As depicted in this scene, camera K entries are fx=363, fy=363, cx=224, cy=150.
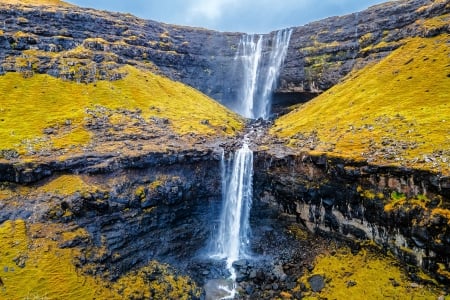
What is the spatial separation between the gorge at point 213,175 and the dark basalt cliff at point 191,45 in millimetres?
565

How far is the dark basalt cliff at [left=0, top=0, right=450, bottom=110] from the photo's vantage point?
74.4 metres

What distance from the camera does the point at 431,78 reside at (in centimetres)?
5869

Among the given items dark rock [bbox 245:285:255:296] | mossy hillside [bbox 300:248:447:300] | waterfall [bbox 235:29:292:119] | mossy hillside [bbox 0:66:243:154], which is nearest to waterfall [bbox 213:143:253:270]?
dark rock [bbox 245:285:255:296]

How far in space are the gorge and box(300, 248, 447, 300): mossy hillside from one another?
0.16 meters

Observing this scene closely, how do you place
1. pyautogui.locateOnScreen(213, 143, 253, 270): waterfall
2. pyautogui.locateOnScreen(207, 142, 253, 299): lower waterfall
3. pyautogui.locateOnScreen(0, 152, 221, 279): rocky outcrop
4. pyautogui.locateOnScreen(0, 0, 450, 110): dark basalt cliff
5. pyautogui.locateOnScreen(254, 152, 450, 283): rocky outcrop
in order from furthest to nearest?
1. pyautogui.locateOnScreen(0, 0, 450, 110): dark basalt cliff
2. pyautogui.locateOnScreen(213, 143, 253, 270): waterfall
3. pyautogui.locateOnScreen(207, 142, 253, 299): lower waterfall
4. pyautogui.locateOnScreen(0, 152, 221, 279): rocky outcrop
5. pyautogui.locateOnScreen(254, 152, 450, 283): rocky outcrop

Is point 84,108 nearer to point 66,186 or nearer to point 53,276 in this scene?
point 66,186

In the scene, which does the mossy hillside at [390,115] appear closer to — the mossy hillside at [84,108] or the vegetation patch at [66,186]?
the mossy hillside at [84,108]

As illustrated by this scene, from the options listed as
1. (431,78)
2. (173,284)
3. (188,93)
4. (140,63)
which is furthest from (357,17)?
(173,284)

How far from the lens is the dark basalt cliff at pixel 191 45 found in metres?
74.4

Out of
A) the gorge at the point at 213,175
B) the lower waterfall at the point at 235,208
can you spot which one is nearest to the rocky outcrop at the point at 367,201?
the gorge at the point at 213,175

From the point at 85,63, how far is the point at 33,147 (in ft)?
109

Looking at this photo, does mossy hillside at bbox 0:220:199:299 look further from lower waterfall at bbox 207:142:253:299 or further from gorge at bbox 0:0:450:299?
lower waterfall at bbox 207:142:253:299

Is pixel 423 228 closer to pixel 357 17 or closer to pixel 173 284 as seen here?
pixel 173 284

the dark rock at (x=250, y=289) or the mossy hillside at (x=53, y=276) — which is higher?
the mossy hillside at (x=53, y=276)
